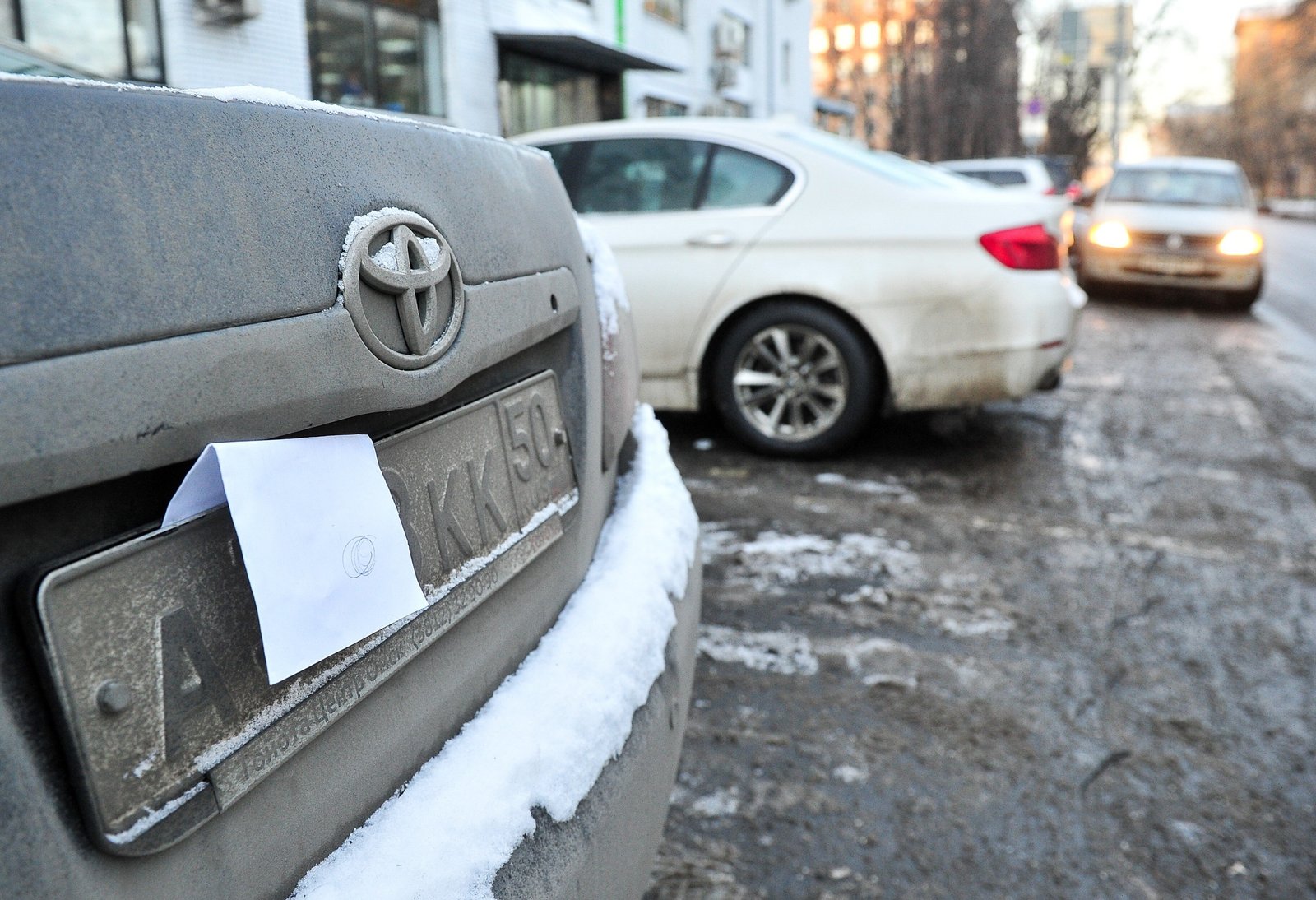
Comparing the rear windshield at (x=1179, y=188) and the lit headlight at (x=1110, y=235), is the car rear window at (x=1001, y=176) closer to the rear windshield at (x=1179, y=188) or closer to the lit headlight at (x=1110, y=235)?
the rear windshield at (x=1179, y=188)

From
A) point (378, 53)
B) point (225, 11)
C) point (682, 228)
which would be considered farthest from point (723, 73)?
point (682, 228)

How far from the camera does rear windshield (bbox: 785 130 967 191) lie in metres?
4.79

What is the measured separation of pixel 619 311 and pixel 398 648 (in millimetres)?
842

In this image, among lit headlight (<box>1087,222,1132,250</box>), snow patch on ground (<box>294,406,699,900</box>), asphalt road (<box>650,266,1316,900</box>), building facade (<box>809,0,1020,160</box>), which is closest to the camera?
snow patch on ground (<box>294,406,699,900</box>)

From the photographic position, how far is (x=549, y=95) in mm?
17453

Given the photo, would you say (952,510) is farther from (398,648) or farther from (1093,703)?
(398,648)

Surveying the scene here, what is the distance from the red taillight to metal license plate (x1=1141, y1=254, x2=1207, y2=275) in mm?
7221

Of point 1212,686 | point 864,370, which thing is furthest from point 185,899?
point 864,370

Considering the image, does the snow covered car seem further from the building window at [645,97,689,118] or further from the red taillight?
the building window at [645,97,689,118]

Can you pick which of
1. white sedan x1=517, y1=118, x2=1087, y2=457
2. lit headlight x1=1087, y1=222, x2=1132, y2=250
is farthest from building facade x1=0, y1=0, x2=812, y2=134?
lit headlight x1=1087, y1=222, x2=1132, y2=250

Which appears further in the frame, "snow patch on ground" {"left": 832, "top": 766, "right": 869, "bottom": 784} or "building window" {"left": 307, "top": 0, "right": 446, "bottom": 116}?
"building window" {"left": 307, "top": 0, "right": 446, "bottom": 116}

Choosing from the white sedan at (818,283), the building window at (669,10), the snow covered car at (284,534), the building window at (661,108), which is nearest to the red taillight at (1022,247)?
the white sedan at (818,283)

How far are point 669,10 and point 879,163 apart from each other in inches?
754

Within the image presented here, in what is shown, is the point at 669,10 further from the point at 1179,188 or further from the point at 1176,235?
the point at 1176,235
